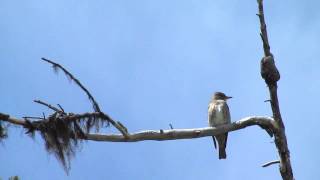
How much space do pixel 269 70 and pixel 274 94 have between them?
0.26 m

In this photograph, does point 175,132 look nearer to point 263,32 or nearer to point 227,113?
point 263,32

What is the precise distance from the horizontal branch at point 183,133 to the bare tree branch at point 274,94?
10 centimetres

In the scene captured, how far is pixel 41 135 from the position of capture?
687 cm

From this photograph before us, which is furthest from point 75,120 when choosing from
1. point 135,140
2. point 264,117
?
point 264,117

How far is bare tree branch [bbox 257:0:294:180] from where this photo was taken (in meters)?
7.16

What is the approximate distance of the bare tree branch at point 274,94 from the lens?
7156 millimetres

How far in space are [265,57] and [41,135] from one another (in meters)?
2.48

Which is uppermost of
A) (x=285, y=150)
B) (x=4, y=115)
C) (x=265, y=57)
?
(x=265, y=57)

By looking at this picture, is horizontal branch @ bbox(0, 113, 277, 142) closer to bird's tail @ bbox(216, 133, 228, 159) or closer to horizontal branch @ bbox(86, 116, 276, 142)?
horizontal branch @ bbox(86, 116, 276, 142)

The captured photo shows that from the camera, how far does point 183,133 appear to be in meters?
7.20

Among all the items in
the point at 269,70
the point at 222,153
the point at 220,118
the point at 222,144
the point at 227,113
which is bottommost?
the point at 222,153

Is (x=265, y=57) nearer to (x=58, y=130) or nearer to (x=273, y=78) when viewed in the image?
(x=273, y=78)

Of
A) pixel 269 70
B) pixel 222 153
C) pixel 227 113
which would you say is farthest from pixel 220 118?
pixel 269 70

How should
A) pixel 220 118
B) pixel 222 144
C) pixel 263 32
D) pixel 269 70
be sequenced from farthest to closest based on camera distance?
pixel 222 144, pixel 220 118, pixel 269 70, pixel 263 32
